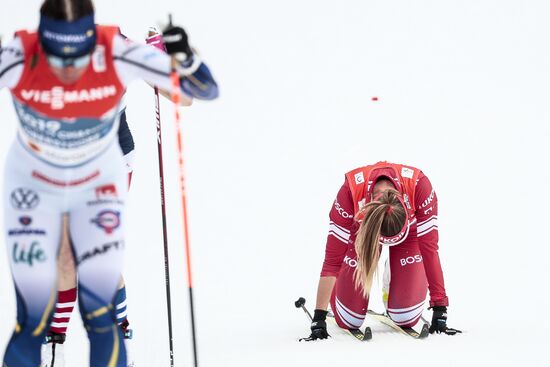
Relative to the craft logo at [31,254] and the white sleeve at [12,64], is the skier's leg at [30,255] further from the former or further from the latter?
the white sleeve at [12,64]

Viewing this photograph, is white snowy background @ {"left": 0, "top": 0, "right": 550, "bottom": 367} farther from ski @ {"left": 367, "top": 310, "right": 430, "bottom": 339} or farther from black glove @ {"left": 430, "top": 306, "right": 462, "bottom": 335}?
black glove @ {"left": 430, "top": 306, "right": 462, "bottom": 335}

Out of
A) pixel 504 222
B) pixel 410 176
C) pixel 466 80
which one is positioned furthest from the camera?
pixel 466 80

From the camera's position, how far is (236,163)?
9.28 meters

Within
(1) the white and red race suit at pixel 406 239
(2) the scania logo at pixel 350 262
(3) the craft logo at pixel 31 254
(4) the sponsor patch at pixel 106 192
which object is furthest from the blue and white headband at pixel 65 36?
(2) the scania logo at pixel 350 262

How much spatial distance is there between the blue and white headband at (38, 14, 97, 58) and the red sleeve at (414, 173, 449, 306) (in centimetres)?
262

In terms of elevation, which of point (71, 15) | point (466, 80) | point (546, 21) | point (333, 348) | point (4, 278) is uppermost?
point (546, 21)

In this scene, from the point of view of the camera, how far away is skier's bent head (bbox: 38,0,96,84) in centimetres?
318

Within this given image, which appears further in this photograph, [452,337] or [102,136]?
[452,337]

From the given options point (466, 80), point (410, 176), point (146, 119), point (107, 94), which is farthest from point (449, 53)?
point (107, 94)

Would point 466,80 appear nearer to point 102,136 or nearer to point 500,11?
point 500,11

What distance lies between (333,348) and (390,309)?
78cm

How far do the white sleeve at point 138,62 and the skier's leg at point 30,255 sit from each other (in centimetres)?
49

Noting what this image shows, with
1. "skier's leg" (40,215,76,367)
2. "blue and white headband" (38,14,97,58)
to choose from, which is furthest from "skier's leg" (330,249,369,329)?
"blue and white headband" (38,14,97,58)

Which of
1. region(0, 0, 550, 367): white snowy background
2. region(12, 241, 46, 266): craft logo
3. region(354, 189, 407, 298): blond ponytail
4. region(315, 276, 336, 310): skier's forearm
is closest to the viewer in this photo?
region(12, 241, 46, 266): craft logo
